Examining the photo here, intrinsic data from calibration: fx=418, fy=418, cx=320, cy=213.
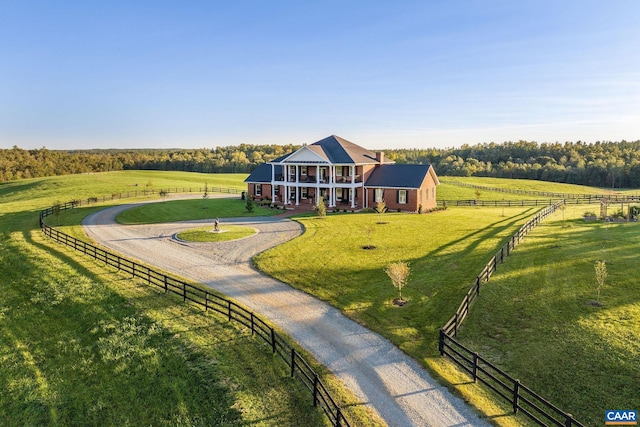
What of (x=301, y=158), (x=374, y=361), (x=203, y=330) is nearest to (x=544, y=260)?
(x=374, y=361)

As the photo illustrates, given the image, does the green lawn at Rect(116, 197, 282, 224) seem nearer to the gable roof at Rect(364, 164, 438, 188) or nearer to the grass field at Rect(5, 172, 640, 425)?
the grass field at Rect(5, 172, 640, 425)

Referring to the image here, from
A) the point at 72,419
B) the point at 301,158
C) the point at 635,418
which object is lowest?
the point at 72,419

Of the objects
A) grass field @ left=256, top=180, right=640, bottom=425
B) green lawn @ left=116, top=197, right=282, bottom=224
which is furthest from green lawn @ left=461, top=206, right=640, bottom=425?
green lawn @ left=116, top=197, right=282, bottom=224

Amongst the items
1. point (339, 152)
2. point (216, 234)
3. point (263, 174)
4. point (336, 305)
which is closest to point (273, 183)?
point (263, 174)

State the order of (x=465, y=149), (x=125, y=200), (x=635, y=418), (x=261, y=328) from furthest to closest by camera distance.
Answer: (x=465, y=149) < (x=125, y=200) < (x=261, y=328) < (x=635, y=418)

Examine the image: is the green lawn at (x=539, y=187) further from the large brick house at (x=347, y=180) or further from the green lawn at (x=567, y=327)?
the green lawn at (x=567, y=327)

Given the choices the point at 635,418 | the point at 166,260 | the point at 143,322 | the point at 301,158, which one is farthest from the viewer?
the point at 301,158

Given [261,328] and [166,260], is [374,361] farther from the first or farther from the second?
[166,260]
